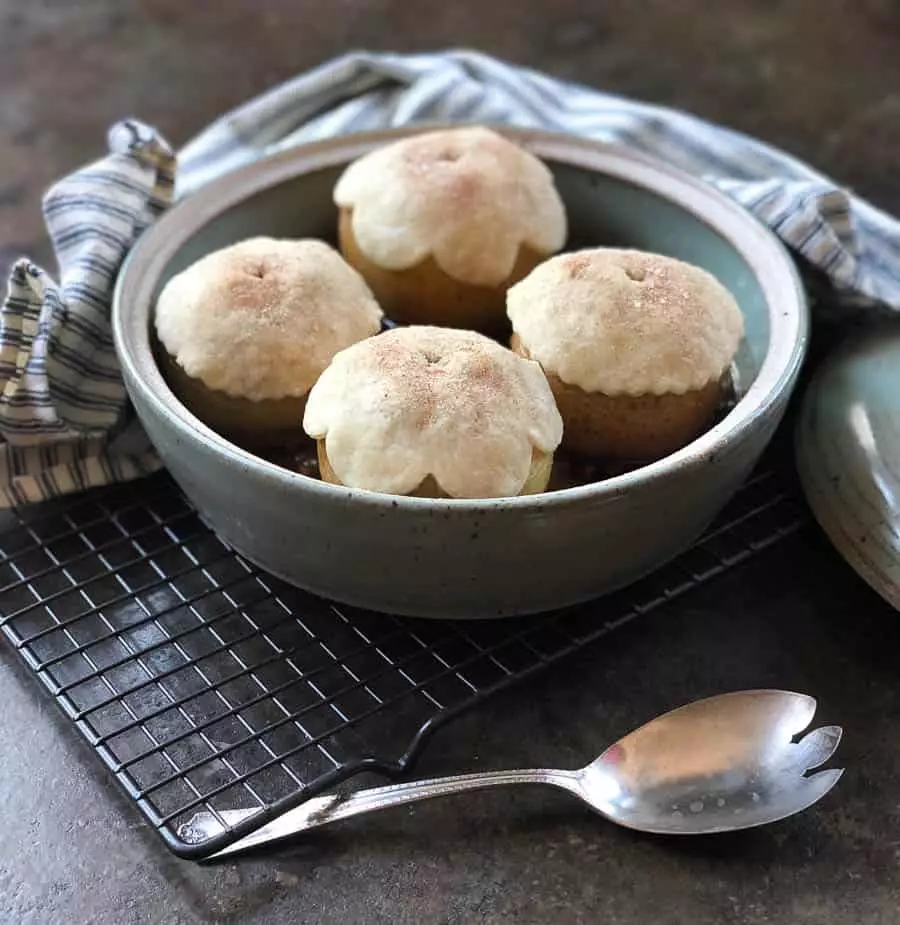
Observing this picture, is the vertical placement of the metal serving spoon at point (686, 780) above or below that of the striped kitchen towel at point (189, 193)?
below

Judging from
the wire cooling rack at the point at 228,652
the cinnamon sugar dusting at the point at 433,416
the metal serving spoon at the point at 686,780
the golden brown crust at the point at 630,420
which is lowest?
the wire cooling rack at the point at 228,652

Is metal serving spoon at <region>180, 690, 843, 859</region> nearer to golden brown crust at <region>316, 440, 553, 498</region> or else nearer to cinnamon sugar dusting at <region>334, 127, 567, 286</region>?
golden brown crust at <region>316, 440, 553, 498</region>

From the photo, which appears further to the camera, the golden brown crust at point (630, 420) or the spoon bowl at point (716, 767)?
the golden brown crust at point (630, 420)

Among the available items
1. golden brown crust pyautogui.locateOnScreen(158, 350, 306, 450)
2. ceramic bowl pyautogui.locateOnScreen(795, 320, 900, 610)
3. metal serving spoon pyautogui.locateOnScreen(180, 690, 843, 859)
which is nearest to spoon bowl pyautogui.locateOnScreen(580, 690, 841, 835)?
metal serving spoon pyautogui.locateOnScreen(180, 690, 843, 859)

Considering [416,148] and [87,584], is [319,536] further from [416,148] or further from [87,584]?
[416,148]

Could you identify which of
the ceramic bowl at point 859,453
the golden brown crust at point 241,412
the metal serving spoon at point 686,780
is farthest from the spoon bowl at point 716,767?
the golden brown crust at point 241,412

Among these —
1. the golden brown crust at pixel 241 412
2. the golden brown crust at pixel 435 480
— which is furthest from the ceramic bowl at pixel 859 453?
the golden brown crust at pixel 241 412

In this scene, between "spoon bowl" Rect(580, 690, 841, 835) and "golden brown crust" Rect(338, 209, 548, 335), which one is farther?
"golden brown crust" Rect(338, 209, 548, 335)

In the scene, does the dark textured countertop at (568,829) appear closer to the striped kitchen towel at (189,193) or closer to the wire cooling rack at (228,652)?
the wire cooling rack at (228,652)
